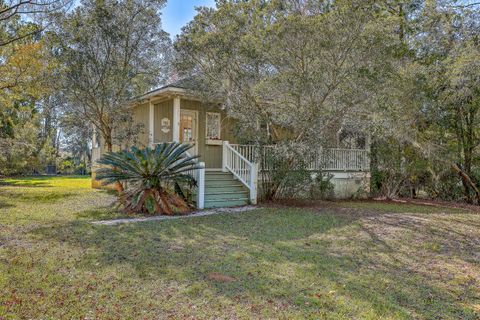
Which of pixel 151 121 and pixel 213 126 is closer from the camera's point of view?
pixel 151 121

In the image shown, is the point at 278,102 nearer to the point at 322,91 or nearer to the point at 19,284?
the point at 322,91

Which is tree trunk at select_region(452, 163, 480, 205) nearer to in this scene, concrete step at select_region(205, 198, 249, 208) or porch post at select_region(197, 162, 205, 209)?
concrete step at select_region(205, 198, 249, 208)

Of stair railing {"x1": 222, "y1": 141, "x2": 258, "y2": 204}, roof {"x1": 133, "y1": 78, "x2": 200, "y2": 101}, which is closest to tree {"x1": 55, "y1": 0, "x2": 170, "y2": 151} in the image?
roof {"x1": 133, "y1": 78, "x2": 200, "y2": 101}

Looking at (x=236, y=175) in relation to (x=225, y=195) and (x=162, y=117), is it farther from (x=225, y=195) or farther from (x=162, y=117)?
(x=162, y=117)

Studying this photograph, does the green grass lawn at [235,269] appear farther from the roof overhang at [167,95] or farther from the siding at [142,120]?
the siding at [142,120]

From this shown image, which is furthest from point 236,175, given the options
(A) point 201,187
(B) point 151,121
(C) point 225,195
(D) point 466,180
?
(D) point 466,180

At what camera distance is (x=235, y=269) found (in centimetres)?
440

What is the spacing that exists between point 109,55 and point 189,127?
12.4 feet

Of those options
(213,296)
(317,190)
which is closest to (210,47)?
(317,190)

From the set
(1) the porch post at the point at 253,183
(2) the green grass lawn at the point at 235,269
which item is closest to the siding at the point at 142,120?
(1) the porch post at the point at 253,183

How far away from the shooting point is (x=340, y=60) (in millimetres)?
8906

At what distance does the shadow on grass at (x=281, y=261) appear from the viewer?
3.57 m

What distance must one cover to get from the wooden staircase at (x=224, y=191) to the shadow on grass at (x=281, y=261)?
218 centimetres

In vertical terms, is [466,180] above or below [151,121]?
below
